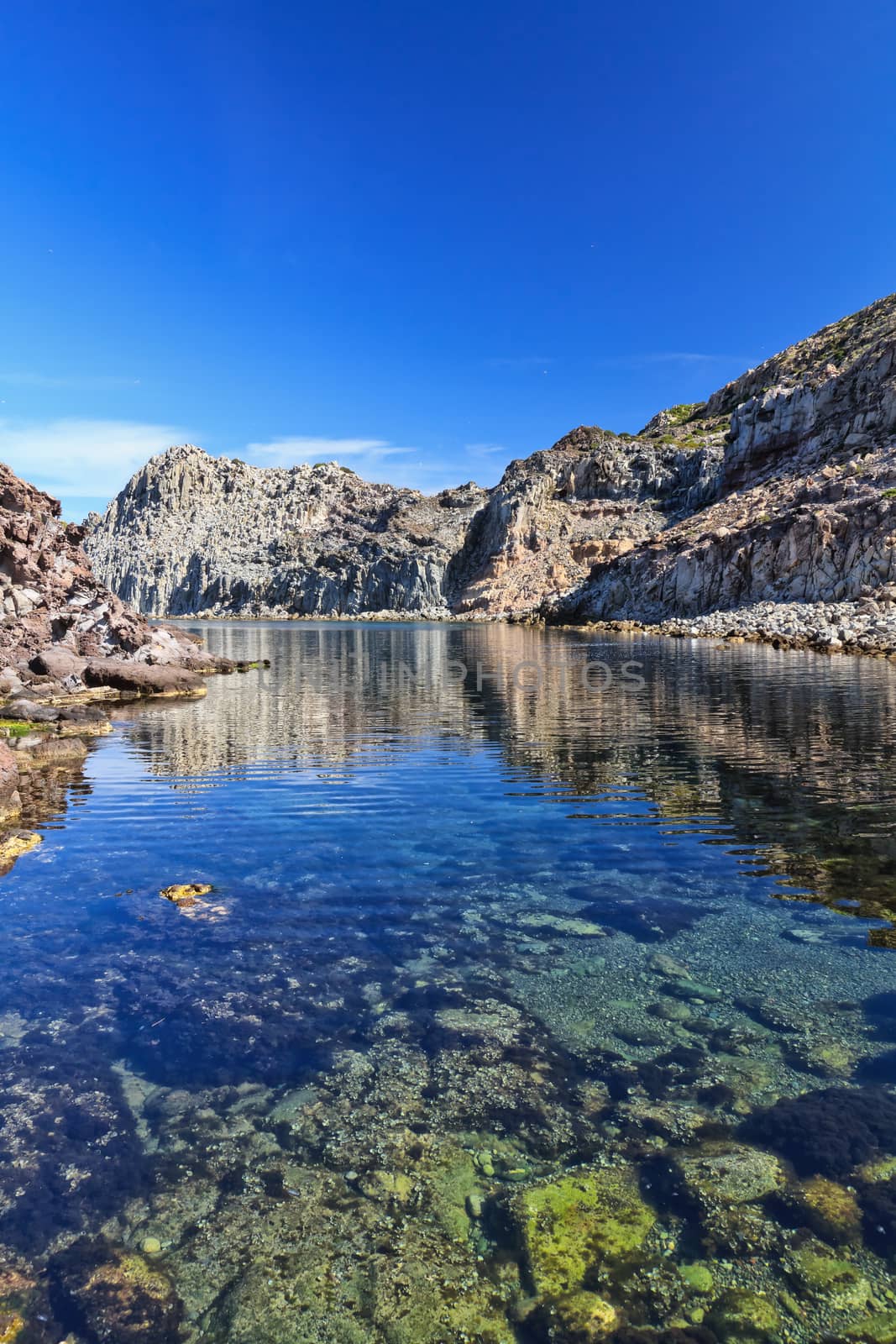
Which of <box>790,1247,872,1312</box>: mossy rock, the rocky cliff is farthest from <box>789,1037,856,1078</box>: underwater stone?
the rocky cliff

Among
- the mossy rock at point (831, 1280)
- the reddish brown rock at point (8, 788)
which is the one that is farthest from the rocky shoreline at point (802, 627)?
the mossy rock at point (831, 1280)

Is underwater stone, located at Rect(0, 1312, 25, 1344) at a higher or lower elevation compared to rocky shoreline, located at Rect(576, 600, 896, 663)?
lower

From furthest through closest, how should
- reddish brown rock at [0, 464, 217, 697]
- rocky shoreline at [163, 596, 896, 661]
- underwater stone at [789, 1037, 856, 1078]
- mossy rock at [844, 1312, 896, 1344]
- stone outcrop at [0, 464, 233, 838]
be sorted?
rocky shoreline at [163, 596, 896, 661], reddish brown rock at [0, 464, 217, 697], stone outcrop at [0, 464, 233, 838], underwater stone at [789, 1037, 856, 1078], mossy rock at [844, 1312, 896, 1344]

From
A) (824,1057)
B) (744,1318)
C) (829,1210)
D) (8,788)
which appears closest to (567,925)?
(824,1057)

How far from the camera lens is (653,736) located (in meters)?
26.9

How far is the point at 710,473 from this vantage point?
522 feet

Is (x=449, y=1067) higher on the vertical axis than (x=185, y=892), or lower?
lower

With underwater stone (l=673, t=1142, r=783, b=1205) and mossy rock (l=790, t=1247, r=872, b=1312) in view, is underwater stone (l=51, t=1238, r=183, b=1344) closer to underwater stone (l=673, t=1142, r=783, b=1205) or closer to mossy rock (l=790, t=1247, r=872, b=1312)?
underwater stone (l=673, t=1142, r=783, b=1205)

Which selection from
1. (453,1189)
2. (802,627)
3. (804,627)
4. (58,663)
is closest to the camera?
(453,1189)

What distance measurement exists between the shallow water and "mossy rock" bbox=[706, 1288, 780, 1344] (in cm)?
3

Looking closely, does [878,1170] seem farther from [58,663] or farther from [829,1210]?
[58,663]

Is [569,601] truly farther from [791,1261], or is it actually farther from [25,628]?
[791,1261]

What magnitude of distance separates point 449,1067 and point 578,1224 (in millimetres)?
2258

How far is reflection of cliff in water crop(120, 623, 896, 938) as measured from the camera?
52.7 ft
